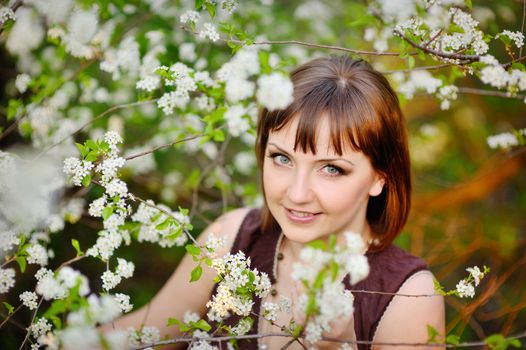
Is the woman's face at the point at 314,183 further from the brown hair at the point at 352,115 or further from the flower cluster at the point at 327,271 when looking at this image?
the flower cluster at the point at 327,271

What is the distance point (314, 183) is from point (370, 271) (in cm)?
52

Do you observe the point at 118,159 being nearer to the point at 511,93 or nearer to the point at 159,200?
the point at 511,93

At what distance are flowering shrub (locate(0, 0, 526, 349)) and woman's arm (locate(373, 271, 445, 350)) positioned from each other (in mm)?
278

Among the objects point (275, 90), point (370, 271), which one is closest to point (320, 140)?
point (275, 90)

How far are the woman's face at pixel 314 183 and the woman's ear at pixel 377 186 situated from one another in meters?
0.02

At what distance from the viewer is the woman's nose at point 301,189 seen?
1563 mm

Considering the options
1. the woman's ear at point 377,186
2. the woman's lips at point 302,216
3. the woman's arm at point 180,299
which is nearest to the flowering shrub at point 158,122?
the woman's arm at point 180,299

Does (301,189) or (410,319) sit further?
(410,319)

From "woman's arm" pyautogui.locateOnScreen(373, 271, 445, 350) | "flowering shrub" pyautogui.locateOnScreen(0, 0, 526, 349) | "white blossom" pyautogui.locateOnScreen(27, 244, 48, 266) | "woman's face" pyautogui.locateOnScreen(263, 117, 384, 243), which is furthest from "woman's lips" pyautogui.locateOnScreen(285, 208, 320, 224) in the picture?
"white blossom" pyautogui.locateOnScreen(27, 244, 48, 266)

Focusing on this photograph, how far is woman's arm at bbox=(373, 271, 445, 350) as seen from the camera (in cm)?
172

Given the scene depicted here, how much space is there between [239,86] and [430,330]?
78cm

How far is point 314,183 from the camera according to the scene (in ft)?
5.22

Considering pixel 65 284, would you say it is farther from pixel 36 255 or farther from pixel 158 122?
pixel 158 122

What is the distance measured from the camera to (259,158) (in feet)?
6.44
